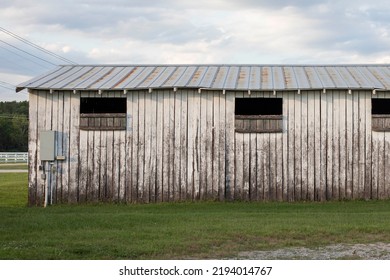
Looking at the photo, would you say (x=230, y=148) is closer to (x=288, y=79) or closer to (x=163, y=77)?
(x=288, y=79)

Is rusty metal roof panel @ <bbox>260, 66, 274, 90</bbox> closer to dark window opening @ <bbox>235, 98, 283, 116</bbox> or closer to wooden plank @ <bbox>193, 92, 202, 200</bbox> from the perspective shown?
dark window opening @ <bbox>235, 98, 283, 116</bbox>

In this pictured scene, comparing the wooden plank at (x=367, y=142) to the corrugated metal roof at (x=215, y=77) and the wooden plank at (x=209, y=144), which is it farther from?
the wooden plank at (x=209, y=144)

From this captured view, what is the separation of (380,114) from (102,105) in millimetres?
10483

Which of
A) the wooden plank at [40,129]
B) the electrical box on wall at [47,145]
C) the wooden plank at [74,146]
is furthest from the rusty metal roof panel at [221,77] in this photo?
the wooden plank at [40,129]

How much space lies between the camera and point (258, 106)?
27047 millimetres

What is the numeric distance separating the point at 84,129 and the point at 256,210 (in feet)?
22.7

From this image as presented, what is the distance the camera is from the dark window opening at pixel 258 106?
2637cm

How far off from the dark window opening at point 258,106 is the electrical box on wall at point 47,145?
7019 millimetres

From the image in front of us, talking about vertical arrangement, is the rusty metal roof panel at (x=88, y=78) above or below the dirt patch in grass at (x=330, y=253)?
above

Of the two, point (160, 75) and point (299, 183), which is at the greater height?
point (160, 75)

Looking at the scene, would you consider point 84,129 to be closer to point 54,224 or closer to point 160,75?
point 160,75

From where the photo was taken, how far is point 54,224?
627 inches

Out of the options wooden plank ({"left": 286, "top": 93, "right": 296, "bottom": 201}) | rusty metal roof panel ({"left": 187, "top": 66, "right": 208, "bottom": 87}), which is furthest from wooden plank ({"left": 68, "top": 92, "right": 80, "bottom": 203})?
wooden plank ({"left": 286, "top": 93, "right": 296, "bottom": 201})
